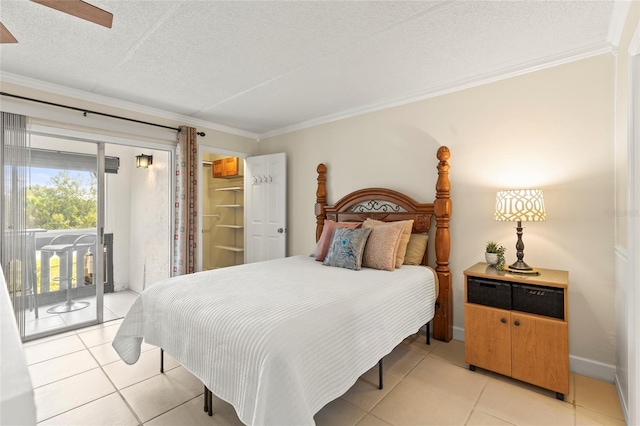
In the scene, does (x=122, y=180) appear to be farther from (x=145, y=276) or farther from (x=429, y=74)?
(x=429, y=74)

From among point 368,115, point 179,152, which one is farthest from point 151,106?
point 368,115

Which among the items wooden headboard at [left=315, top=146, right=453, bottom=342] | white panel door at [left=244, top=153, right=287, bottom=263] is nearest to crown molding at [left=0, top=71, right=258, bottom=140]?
white panel door at [left=244, top=153, right=287, bottom=263]

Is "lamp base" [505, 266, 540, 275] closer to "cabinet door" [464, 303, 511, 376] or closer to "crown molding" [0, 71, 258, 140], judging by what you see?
"cabinet door" [464, 303, 511, 376]

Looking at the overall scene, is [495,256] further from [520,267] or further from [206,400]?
[206,400]

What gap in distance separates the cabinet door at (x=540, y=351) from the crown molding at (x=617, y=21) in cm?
199

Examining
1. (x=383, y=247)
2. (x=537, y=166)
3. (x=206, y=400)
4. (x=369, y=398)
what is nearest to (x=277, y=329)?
(x=206, y=400)

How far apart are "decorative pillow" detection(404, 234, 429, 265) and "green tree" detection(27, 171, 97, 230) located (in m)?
3.55

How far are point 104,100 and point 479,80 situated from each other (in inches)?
153

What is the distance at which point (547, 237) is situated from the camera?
2510 millimetres

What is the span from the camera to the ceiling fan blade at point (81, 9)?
1478 mm

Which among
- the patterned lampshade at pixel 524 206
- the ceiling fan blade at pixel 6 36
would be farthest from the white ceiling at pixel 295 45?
the patterned lampshade at pixel 524 206

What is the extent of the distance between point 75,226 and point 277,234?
7.83 feet

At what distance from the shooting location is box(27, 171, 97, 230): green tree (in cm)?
308

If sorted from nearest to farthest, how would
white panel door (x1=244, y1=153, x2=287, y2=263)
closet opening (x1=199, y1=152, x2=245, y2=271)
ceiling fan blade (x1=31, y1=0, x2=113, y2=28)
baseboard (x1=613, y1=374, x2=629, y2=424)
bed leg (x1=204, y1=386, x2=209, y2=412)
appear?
1. ceiling fan blade (x1=31, y1=0, x2=113, y2=28)
2. baseboard (x1=613, y1=374, x2=629, y2=424)
3. bed leg (x1=204, y1=386, x2=209, y2=412)
4. white panel door (x1=244, y1=153, x2=287, y2=263)
5. closet opening (x1=199, y1=152, x2=245, y2=271)
